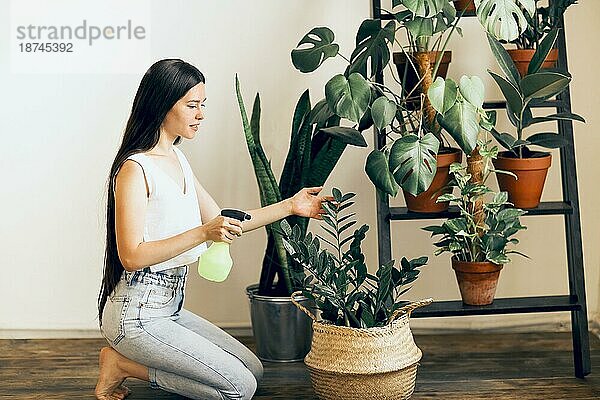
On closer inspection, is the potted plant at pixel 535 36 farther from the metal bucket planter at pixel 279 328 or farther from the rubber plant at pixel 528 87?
the metal bucket planter at pixel 279 328

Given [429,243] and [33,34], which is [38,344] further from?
[429,243]

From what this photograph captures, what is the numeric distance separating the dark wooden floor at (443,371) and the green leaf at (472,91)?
2.92 feet

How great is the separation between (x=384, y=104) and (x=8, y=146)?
1546 mm

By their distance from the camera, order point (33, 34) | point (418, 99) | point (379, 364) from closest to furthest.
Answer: point (379, 364) < point (418, 99) < point (33, 34)

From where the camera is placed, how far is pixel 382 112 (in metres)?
2.80

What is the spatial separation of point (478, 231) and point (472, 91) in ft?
1.57

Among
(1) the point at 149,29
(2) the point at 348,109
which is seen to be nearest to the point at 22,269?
(1) the point at 149,29

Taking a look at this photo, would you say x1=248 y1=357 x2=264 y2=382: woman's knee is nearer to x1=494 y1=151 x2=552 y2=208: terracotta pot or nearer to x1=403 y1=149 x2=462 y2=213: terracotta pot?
x1=403 y1=149 x2=462 y2=213: terracotta pot

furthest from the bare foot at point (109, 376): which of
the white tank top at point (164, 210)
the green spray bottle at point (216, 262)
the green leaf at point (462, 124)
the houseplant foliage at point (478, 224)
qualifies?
the green leaf at point (462, 124)

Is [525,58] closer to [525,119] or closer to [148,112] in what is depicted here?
[525,119]

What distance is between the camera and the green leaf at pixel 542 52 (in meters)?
2.89

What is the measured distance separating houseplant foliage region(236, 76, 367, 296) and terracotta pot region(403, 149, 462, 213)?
1.07 feet

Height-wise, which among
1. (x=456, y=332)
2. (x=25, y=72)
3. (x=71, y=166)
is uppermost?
(x=25, y=72)

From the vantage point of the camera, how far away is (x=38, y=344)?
3539mm
